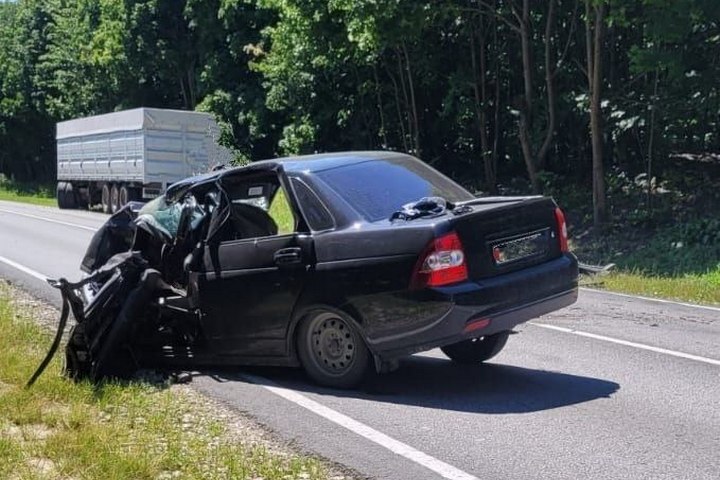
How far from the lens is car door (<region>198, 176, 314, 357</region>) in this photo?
6.98 meters

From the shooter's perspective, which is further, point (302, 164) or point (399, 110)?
point (399, 110)

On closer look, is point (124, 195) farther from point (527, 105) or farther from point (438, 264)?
point (438, 264)

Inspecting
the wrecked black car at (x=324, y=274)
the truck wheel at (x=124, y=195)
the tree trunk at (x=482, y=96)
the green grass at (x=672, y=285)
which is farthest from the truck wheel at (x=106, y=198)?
the wrecked black car at (x=324, y=274)

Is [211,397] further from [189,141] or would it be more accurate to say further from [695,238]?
[189,141]

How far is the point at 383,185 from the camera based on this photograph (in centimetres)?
731

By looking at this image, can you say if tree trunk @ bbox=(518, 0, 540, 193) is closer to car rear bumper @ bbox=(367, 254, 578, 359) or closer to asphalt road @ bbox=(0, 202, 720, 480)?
asphalt road @ bbox=(0, 202, 720, 480)

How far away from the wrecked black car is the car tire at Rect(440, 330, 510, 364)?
12 mm

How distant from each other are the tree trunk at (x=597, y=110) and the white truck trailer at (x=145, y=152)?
1317cm

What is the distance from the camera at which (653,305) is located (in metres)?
11.5

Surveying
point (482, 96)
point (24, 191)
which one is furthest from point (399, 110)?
point (24, 191)

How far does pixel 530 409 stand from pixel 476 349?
1.41 meters

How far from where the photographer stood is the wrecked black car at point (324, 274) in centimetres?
646

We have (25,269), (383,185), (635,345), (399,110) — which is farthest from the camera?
(399,110)

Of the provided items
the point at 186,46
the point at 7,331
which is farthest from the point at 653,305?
the point at 186,46
